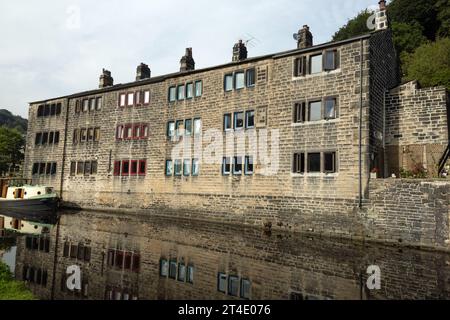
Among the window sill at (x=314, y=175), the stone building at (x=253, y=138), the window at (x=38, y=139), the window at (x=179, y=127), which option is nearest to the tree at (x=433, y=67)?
the stone building at (x=253, y=138)

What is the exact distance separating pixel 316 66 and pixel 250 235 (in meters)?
9.57

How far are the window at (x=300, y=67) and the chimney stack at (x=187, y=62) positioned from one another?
9853 millimetres

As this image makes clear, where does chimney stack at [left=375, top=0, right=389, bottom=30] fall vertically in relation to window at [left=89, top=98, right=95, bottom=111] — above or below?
above

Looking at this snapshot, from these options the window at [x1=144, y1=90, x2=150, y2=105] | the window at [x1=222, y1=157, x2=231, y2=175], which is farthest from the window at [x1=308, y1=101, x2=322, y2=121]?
the window at [x1=144, y1=90, x2=150, y2=105]

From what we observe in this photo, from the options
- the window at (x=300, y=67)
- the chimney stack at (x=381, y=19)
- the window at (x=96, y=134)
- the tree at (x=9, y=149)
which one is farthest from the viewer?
the tree at (x=9, y=149)

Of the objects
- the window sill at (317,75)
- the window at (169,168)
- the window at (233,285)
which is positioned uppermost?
the window sill at (317,75)

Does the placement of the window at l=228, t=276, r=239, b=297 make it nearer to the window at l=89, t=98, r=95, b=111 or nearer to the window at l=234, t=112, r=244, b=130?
the window at l=234, t=112, r=244, b=130

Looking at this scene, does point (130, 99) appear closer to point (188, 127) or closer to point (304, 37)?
point (188, 127)

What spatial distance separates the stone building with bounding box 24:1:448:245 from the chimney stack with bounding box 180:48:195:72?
0.14 meters

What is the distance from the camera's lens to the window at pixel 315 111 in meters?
19.7

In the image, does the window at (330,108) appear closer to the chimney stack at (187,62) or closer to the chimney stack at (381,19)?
the chimney stack at (381,19)

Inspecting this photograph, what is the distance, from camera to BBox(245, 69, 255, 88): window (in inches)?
889
